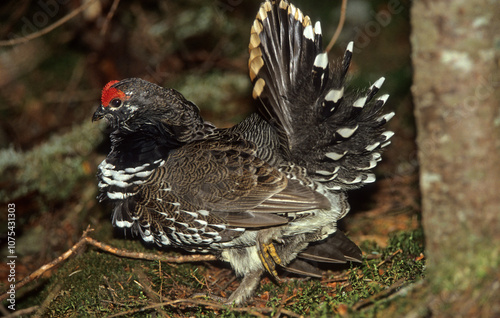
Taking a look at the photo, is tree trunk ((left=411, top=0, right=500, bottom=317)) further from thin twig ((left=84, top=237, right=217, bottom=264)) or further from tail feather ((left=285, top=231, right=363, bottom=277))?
thin twig ((left=84, top=237, right=217, bottom=264))

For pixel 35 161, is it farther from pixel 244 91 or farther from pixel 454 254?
pixel 454 254

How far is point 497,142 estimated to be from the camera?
7.88 feet

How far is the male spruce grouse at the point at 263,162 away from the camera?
3.79 metres

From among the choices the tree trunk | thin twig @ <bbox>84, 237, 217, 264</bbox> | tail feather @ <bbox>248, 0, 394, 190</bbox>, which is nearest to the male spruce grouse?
tail feather @ <bbox>248, 0, 394, 190</bbox>

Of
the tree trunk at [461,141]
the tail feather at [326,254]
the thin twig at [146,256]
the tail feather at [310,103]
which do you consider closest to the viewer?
the tree trunk at [461,141]

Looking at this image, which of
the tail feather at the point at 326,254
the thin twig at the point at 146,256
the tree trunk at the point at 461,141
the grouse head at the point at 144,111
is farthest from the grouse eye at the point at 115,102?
the tree trunk at the point at 461,141

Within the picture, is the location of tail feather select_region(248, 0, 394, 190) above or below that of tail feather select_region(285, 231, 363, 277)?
above

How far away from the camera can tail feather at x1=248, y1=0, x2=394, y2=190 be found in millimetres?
3791

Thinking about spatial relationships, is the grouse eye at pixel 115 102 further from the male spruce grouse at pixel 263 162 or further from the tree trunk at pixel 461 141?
the tree trunk at pixel 461 141

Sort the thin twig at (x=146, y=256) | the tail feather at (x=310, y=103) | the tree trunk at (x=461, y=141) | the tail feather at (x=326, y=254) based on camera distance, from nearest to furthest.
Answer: the tree trunk at (x=461, y=141), the tail feather at (x=310, y=103), the thin twig at (x=146, y=256), the tail feather at (x=326, y=254)

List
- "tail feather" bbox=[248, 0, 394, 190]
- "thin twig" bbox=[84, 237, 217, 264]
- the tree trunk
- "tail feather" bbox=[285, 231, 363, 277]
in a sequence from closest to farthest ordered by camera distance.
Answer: the tree trunk, "tail feather" bbox=[248, 0, 394, 190], "thin twig" bbox=[84, 237, 217, 264], "tail feather" bbox=[285, 231, 363, 277]

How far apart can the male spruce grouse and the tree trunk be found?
4.18ft

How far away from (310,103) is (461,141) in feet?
5.19

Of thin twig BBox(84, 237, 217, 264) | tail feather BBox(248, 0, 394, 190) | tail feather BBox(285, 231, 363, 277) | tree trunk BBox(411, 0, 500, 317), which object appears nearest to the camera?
tree trunk BBox(411, 0, 500, 317)
